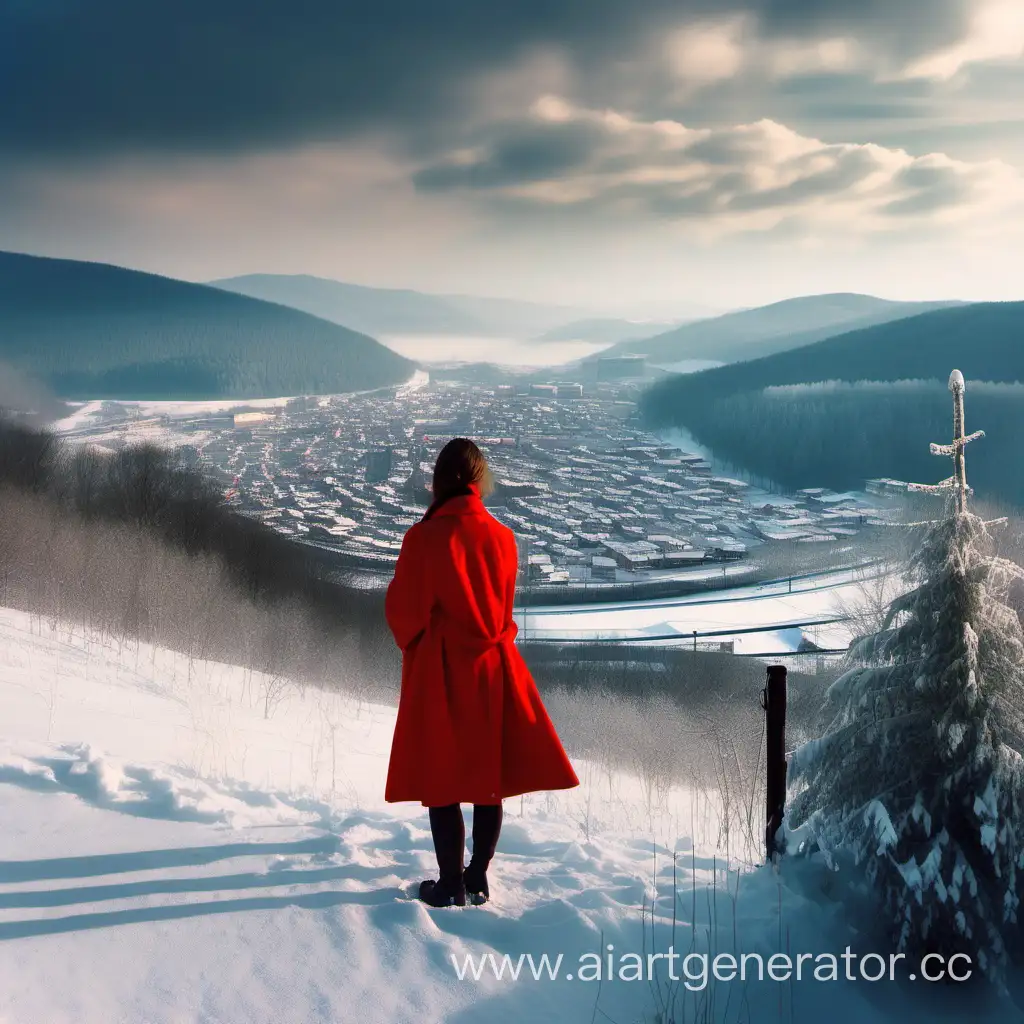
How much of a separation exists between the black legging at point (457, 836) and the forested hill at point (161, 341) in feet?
134

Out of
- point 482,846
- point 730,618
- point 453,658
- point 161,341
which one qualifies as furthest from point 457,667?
point 161,341

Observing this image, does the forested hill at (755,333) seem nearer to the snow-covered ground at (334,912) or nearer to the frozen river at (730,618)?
the frozen river at (730,618)

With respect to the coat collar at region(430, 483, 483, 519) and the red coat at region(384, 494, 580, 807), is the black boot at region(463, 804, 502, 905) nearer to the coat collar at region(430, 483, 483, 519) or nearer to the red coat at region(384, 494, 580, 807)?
the red coat at region(384, 494, 580, 807)

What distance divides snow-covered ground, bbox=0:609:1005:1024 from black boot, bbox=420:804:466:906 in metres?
0.06

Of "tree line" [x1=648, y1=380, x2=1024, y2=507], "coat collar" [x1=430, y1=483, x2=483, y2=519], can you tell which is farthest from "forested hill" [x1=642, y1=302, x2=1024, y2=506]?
"coat collar" [x1=430, y1=483, x2=483, y2=519]

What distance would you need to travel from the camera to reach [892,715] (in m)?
3.04

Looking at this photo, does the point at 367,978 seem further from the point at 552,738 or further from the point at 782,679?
the point at 782,679

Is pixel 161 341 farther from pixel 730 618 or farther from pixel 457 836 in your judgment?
pixel 457 836

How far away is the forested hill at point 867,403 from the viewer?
142ft

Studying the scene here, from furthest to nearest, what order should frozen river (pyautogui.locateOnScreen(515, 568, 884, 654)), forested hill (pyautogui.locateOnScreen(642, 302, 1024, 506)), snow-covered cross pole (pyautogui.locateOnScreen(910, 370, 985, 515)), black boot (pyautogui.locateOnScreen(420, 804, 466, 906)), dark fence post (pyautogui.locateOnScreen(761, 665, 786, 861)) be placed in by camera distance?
forested hill (pyautogui.locateOnScreen(642, 302, 1024, 506))
frozen river (pyautogui.locateOnScreen(515, 568, 884, 654))
dark fence post (pyautogui.locateOnScreen(761, 665, 786, 861))
snow-covered cross pole (pyautogui.locateOnScreen(910, 370, 985, 515))
black boot (pyautogui.locateOnScreen(420, 804, 466, 906))

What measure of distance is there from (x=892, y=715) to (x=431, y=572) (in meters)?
1.72

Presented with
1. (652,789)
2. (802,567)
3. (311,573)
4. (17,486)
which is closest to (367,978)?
(652,789)

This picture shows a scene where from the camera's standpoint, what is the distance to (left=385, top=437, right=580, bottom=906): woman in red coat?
267cm

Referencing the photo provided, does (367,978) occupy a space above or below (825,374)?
below
